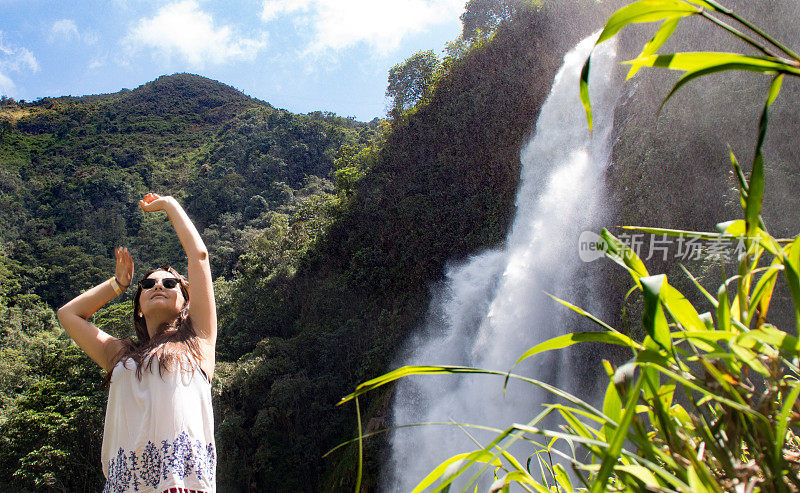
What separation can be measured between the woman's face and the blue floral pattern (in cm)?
38

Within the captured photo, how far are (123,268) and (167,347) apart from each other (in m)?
0.40

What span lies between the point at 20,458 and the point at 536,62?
576 inches

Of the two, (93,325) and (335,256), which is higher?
(335,256)

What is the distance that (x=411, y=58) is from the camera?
1931 cm

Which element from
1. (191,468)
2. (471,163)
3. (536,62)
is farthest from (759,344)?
(536,62)

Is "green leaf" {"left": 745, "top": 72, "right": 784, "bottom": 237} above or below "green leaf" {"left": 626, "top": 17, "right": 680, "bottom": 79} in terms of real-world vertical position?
below

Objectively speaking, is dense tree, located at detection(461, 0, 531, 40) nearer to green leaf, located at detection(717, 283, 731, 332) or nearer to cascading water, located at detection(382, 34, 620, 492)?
cascading water, located at detection(382, 34, 620, 492)

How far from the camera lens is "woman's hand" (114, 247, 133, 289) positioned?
65.9 inches

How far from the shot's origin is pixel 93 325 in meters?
1.55

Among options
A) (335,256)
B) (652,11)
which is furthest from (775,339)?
(335,256)

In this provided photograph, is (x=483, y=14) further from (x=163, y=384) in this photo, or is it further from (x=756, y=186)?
(x=756, y=186)

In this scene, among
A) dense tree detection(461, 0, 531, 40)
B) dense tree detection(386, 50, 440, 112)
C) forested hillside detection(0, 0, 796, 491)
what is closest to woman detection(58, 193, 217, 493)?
forested hillside detection(0, 0, 796, 491)

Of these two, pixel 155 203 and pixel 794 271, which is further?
pixel 155 203

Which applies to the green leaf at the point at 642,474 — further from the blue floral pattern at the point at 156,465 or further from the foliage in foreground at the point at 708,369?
the blue floral pattern at the point at 156,465
